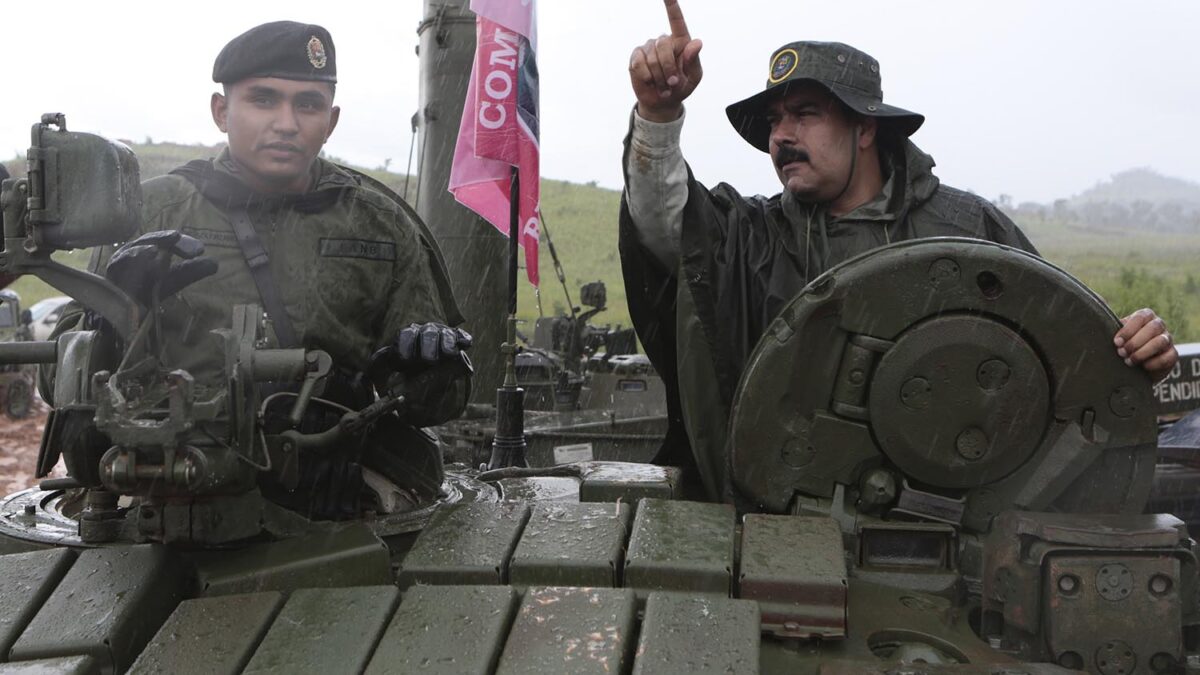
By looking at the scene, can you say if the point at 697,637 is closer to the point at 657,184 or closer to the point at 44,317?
the point at 657,184

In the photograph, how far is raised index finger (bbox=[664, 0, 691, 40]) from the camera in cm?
330

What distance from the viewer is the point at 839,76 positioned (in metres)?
3.98

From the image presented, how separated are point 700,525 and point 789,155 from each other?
5.28ft

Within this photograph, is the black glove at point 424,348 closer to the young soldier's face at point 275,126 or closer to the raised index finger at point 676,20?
the young soldier's face at point 275,126

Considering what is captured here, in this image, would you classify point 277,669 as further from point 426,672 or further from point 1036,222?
point 1036,222

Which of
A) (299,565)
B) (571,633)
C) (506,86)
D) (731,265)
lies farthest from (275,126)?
(506,86)

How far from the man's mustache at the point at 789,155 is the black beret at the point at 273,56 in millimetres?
1455

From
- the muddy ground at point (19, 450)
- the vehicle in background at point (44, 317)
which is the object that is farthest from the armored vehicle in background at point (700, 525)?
the vehicle in background at point (44, 317)

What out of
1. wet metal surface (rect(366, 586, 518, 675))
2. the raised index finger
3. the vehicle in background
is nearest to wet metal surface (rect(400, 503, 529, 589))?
wet metal surface (rect(366, 586, 518, 675))

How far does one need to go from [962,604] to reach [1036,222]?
199 ft

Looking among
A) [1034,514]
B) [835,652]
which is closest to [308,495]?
[835,652]

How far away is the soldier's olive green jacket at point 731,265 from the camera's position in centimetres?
382

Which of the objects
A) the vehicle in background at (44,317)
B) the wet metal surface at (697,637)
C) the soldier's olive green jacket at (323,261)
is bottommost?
the vehicle in background at (44,317)

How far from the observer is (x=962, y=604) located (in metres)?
2.96
